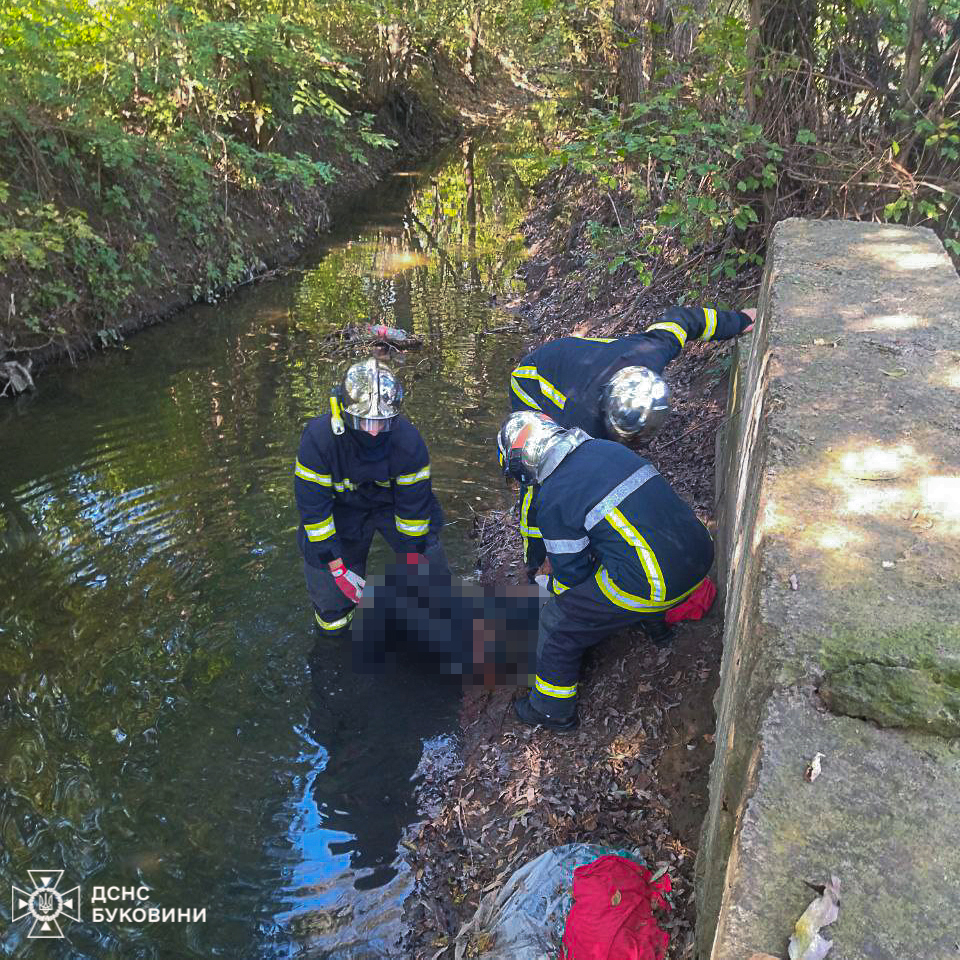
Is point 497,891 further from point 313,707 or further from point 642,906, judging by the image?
point 313,707

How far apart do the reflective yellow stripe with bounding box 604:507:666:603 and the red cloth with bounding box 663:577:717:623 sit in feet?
1.68

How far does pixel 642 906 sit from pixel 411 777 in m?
1.86

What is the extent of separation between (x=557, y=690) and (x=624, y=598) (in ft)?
2.27

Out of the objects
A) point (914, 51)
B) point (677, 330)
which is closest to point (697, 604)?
point (677, 330)

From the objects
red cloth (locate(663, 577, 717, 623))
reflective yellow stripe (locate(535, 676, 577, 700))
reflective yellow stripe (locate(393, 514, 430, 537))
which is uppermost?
red cloth (locate(663, 577, 717, 623))

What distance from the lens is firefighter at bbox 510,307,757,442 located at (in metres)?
4.20

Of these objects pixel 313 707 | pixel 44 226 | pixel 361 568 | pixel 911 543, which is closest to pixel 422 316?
pixel 44 226

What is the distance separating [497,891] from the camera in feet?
11.0

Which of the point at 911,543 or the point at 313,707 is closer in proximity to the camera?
the point at 911,543

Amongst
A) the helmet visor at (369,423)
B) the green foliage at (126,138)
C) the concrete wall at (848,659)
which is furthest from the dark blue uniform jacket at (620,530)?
the green foliage at (126,138)

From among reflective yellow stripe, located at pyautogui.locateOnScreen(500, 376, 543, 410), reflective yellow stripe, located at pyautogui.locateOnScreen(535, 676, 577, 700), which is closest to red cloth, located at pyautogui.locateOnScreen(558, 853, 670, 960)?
reflective yellow stripe, located at pyautogui.locateOnScreen(535, 676, 577, 700)

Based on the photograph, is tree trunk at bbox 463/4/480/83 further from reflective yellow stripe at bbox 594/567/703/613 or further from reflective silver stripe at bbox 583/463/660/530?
reflective yellow stripe at bbox 594/567/703/613

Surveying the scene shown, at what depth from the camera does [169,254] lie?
11.9 metres

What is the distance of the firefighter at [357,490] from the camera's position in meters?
4.41
